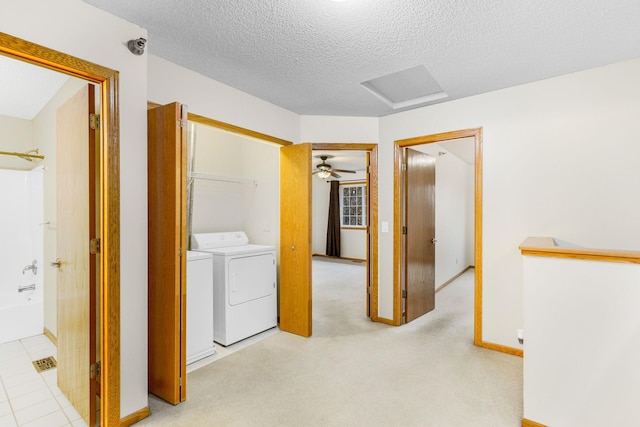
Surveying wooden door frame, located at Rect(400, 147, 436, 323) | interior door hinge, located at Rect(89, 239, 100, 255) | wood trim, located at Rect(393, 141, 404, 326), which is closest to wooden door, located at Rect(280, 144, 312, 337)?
wood trim, located at Rect(393, 141, 404, 326)

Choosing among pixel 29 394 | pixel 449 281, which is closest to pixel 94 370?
pixel 29 394

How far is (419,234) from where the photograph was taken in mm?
3768

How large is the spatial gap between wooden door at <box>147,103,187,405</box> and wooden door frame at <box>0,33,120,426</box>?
28cm

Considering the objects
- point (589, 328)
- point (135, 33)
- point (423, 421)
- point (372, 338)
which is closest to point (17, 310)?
point (135, 33)

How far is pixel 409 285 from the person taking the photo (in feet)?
11.6

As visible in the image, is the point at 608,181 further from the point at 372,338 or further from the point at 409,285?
the point at 372,338

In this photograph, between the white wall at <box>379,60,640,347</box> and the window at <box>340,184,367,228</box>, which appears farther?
the window at <box>340,184,367,228</box>

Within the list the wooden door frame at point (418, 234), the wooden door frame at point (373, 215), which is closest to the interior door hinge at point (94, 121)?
the wooden door frame at point (373, 215)

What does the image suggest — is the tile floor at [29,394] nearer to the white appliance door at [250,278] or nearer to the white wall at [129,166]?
the white wall at [129,166]

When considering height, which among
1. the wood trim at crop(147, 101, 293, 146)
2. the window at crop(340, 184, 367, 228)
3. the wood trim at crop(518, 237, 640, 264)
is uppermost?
the wood trim at crop(147, 101, 293, 146)

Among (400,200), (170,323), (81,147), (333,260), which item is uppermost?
(81,147)

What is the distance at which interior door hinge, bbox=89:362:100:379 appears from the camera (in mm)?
1757

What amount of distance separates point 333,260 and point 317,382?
6.20 meters

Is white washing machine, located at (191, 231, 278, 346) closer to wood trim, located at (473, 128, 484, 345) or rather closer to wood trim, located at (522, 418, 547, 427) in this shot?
wood trim, located at (473, 128, 484, 345)
